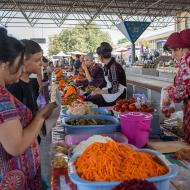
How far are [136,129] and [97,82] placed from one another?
3.61 meters

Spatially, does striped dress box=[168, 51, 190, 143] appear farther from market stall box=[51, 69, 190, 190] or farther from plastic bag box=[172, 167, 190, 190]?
plastic bag box=[172, 167, 190, 190]

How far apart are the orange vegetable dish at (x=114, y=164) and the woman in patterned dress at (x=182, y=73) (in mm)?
1023

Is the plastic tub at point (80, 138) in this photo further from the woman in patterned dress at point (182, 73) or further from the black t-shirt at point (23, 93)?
the woman in patterned dress at point (182, 73)

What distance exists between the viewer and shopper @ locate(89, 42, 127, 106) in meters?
3.85

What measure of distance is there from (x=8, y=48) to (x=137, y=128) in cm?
96

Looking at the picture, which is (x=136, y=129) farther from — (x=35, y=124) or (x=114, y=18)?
(x=114, y=18)

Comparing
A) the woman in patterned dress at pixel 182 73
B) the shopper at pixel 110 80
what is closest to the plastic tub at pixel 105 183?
the woman in patterned dress at pixel 182 73

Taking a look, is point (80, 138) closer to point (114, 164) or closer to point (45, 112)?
point (45, 112)

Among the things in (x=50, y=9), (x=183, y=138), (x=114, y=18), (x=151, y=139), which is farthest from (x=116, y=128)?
(x=114, y=18)

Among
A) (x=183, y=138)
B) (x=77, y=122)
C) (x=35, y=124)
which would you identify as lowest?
(x=183, y=138)

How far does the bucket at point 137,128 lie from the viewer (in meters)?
1.94

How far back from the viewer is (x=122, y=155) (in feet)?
4.47

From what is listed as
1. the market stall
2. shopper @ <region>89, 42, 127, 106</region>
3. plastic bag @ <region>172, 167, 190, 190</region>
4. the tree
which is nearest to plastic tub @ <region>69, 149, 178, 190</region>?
the market stall

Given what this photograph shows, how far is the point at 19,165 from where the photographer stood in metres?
1.51
